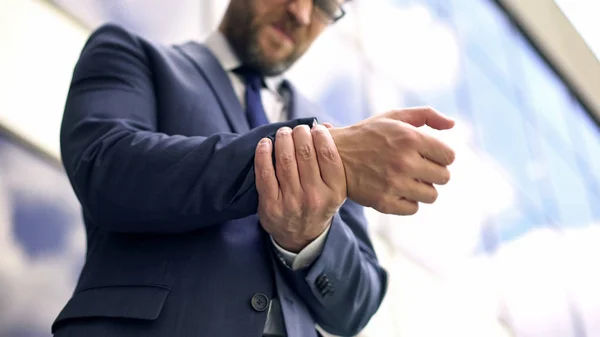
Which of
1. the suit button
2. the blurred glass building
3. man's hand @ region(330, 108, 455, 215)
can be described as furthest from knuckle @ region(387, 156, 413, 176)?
the blurred glass building

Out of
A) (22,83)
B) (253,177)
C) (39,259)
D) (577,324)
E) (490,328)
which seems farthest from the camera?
(577,324)

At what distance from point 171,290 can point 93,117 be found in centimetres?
30

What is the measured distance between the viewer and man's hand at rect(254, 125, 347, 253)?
775mm

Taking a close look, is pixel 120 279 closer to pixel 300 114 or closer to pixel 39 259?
pixel 300 114

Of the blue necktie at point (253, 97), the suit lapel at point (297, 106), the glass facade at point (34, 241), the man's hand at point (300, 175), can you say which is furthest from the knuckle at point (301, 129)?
the glass facade at point (34, 241)

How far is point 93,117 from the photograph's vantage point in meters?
0.92

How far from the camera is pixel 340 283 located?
99cm

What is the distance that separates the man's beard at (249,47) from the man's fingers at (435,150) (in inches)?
27.9

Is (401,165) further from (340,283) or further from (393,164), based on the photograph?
(340,283)

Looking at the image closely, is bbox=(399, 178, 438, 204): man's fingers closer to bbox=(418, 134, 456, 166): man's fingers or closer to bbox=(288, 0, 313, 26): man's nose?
bbox=(418, 134, 456, 166): man's fingers

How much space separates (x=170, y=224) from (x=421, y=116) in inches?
15.3

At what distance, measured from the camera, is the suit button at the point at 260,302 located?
2.85 ft

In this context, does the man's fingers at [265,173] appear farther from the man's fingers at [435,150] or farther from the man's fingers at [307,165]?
the man's fingers at [435,150]

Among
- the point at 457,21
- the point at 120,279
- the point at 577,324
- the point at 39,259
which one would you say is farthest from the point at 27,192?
the point at 577,324
